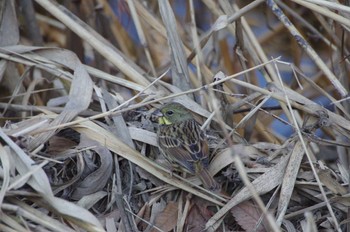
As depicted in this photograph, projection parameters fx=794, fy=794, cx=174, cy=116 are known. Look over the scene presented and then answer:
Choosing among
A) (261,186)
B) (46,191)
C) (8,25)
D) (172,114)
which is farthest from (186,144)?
(8,25)

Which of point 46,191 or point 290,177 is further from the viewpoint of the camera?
point 290,177

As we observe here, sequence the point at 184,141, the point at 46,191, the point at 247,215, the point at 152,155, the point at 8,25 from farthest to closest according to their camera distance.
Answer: the point at 8,25
the point at 184,141
the point at 152,155
the point at 247,215
the point at 46,191

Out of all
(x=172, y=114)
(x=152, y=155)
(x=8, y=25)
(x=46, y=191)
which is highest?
(x=8, y=25)

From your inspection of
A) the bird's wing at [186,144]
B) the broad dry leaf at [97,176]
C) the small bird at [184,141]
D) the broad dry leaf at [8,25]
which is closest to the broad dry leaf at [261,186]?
the small bird at [184,141]

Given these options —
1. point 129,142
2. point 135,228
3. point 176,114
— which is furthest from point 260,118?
point 135,228

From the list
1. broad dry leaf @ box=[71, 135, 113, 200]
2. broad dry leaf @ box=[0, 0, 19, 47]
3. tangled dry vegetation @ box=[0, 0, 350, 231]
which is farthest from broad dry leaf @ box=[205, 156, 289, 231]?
broad dry leaf @ box=[0, 0, 19, 47]

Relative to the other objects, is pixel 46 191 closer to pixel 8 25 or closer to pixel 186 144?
pixel 186 144

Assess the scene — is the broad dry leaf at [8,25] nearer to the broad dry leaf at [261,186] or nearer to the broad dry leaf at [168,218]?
the broad dry leaf at [168,218]

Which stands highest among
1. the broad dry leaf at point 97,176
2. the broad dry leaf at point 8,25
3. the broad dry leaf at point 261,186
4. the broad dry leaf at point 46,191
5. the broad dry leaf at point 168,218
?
the broad dry leaf at point 8,25

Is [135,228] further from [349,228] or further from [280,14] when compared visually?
[280,14]

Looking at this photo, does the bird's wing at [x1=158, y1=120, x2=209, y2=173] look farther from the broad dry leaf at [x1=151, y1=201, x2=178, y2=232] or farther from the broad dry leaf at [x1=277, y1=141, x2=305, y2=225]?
the broad dry leaf at [x1=277, y1=141, x2=305, y2=225]
